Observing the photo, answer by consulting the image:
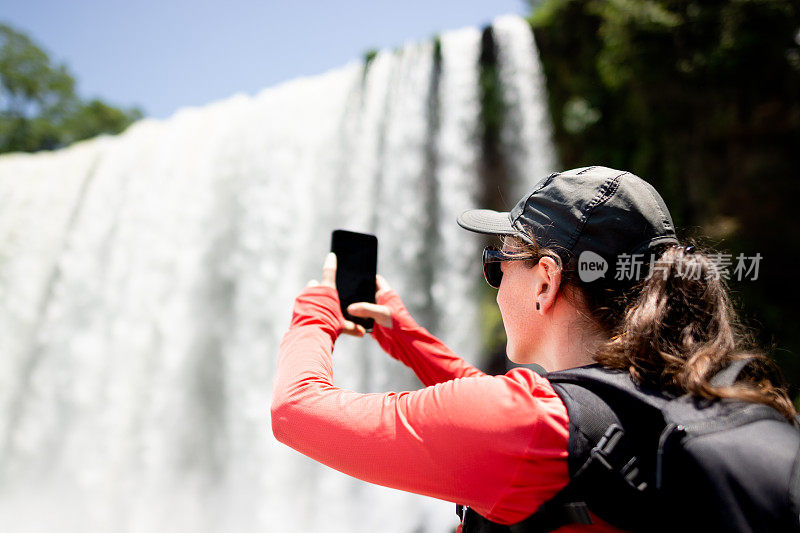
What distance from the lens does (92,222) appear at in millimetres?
8461

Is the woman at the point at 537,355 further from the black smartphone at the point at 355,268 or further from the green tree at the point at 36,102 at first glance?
the green tree at the point at 36,102

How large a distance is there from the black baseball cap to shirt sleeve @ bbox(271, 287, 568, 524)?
25 centimetres

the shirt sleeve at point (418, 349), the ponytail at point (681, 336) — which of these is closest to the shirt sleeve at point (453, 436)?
the ponytail at point (681, 336)

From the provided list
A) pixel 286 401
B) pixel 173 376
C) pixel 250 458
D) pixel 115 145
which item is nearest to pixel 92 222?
pixel 115 145

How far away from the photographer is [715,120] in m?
6.43

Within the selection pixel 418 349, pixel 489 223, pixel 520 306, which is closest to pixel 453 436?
pixel 520 306

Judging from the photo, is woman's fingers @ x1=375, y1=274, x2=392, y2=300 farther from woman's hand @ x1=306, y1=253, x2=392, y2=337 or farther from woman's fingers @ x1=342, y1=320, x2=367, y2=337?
woman's fingers @ x1=342, y1=320, x2=367, y2=337

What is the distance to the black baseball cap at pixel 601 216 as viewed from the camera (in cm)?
87

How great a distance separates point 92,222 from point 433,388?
30.0 feet

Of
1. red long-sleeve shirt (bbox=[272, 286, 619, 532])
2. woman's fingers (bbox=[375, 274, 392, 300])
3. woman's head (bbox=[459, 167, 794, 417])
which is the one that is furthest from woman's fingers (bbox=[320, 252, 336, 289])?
woman's head (bbox=[459, 167, 794, 417])

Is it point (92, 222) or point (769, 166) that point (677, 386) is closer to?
point (769, 166)

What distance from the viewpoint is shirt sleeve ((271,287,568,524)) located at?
0.73 meters

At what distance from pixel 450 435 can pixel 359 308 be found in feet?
1.70

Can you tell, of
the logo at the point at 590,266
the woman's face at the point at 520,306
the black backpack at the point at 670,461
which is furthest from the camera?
the woman's face at the point at 520,306
